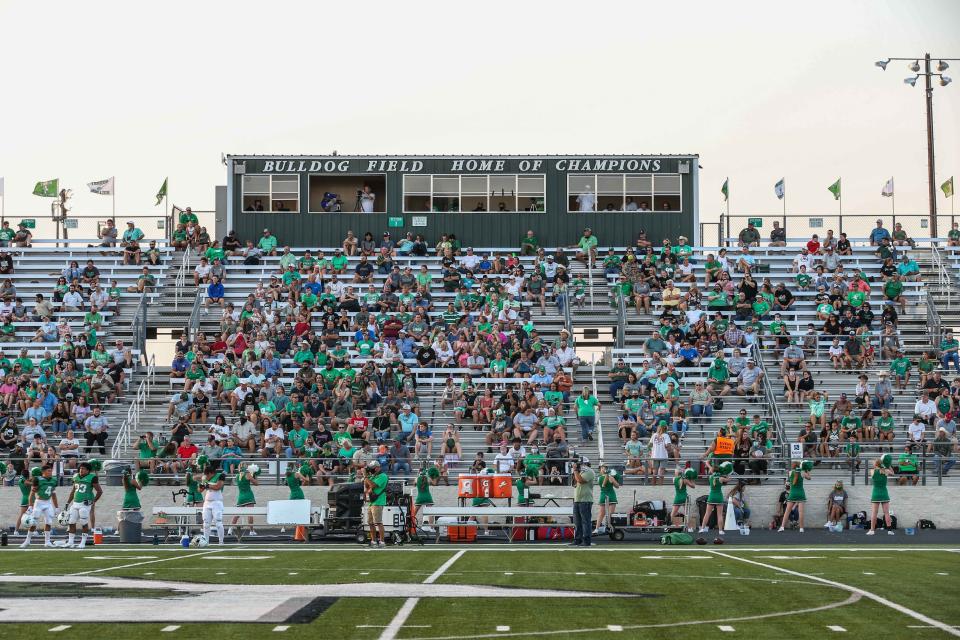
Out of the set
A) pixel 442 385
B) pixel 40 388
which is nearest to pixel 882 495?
pixel 442 385

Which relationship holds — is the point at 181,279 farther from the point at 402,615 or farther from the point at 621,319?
the point at 402,615

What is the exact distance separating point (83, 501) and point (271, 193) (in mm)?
18494

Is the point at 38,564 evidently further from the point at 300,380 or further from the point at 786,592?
the point at 300,380

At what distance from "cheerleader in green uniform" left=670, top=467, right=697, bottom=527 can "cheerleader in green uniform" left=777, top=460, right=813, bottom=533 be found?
1.90 metres

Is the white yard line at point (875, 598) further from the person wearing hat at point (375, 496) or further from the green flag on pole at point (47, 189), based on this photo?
the green flag on pole at point (47, 189)

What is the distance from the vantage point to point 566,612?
42.3 ft

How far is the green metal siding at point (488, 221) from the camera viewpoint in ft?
136

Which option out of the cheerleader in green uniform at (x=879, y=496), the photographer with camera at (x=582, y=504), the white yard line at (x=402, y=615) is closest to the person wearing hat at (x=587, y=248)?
the cheerleader in green uniform at (x=879, y=496)

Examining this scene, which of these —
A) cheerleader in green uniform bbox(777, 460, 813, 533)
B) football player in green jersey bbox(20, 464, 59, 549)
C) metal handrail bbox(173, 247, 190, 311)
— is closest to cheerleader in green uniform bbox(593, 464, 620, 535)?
cheerleader in green uniform bbox(777, 460, 813, 533)

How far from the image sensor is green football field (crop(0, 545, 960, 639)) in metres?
11.7

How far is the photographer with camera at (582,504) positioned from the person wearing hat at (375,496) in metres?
3.29

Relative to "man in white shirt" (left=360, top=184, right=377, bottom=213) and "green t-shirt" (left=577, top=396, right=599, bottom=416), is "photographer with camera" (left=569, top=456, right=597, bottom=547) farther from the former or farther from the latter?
"man in white shirt" (left=360, top=184, right=377, bottom=213)

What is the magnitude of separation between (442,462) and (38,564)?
451 inches

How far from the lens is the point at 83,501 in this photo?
83.1 ft
